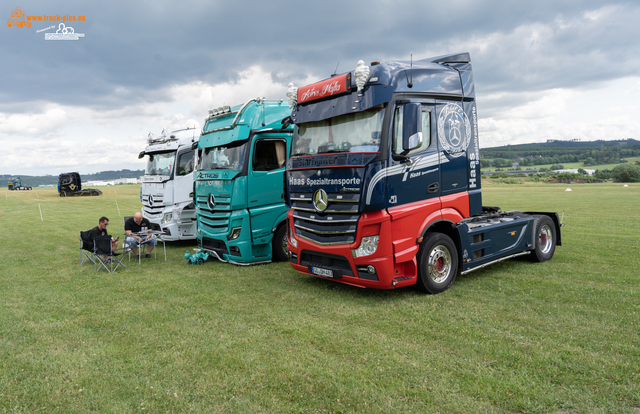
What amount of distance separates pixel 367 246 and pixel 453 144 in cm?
244

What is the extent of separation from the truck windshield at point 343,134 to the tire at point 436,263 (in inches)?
72.9

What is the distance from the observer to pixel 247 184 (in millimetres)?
9250

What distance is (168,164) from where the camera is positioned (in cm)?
1295

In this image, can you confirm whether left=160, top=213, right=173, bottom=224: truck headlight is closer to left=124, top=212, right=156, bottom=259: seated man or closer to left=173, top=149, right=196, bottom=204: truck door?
left=173, top=149, right=196, bottom=204: truck door

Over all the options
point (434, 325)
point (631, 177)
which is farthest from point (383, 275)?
point (631, 177)

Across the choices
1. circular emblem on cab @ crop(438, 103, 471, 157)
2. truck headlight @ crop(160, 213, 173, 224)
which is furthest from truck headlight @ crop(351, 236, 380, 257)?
truck headlight @ crop(160, 213, 173, 224)

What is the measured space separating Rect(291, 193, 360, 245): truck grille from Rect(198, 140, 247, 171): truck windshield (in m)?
2.51

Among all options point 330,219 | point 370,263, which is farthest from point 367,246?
point 330,219

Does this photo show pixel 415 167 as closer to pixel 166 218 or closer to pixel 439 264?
pixel 439 264

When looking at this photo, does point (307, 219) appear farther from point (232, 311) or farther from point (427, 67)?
point (427, 67)

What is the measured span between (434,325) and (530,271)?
12.8ft

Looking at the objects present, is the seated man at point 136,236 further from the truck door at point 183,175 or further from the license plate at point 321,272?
the license plate at point 321,272

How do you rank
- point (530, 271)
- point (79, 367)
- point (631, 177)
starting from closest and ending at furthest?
1. point (79, 367)
2. point (530, 271)
3. point (631, 177)

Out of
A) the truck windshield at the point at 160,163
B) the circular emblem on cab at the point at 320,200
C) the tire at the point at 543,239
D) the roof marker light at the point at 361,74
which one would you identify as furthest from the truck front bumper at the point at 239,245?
the tire at the point at 543,239
